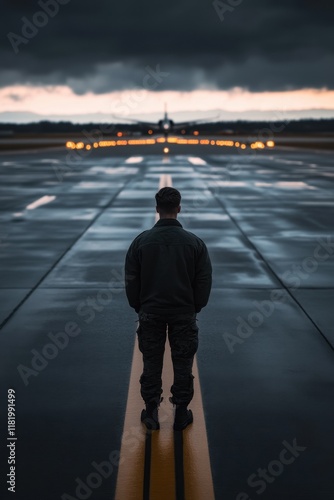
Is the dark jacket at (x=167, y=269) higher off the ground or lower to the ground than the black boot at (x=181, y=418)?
higher

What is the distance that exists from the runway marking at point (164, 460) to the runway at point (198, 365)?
0.6 inches

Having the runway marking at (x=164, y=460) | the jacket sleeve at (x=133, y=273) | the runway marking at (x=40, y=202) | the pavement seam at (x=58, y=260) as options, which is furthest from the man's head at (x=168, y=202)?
the runway marking at (x=40, y=202)

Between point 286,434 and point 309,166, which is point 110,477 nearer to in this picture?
point 286,434

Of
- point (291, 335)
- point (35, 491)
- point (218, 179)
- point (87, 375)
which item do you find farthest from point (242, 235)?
point (218, 179)

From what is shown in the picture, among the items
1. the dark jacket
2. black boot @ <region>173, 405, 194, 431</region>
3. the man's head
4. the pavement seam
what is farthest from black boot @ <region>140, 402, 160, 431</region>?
the pavement seam

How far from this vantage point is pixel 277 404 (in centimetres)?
602

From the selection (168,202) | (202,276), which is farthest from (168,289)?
(168,202)

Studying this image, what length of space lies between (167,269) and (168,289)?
15 cm

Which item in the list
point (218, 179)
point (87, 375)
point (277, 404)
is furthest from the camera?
point (218, 179)

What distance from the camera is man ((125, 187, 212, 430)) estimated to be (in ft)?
17.3

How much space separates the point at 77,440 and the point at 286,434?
1613 millimetres

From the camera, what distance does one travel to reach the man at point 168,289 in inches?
207

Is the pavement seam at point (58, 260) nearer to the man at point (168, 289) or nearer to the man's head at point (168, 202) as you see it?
the man at point (168, 289)

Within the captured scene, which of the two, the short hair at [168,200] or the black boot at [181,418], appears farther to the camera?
the black boot at [181,418]
